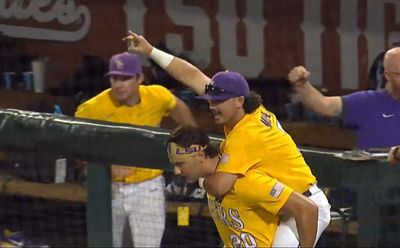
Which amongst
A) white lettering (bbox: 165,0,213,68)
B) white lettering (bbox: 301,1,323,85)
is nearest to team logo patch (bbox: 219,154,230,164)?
white lettering (bbox: 301,1,323,85)

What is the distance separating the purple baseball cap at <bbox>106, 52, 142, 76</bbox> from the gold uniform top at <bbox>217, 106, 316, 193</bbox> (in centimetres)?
161

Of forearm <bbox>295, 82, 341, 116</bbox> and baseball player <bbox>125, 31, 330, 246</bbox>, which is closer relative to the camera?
baseball player <bbox>125, 31, 330, 246</bbox>

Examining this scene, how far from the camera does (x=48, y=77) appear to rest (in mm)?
5469

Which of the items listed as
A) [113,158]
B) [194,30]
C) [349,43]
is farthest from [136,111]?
[349,43]

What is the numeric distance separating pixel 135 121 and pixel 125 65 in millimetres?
254

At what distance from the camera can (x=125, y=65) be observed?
4887 mm

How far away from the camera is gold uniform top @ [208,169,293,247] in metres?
3.14

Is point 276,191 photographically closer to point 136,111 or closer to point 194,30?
point 136,111

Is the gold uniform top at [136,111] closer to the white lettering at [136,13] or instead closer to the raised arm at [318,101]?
the white lettering at [136,13]

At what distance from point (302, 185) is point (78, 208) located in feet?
6.77

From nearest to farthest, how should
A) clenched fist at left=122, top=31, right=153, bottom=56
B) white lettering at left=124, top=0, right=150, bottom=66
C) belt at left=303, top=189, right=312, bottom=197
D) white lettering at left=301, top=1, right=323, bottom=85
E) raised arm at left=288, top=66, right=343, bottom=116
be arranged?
belt at left=303, top=189, right=312, bottom=197
clenched fist at left=122, top=31, right=153, bottom=56
raised arm at left=288, top=66, right=343, bottom=116
white lettering at left=301, top=1, right=323, bottom=85
white lettering at left=124, top=0, right=150, bottom=66

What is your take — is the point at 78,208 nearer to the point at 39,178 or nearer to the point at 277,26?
the point at 39,178

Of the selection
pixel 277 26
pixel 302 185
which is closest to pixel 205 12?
pixel 277 26

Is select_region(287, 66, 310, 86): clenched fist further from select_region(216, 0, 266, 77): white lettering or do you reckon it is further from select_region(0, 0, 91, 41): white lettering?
select_region(0, 0, 91, 41): white lettering
